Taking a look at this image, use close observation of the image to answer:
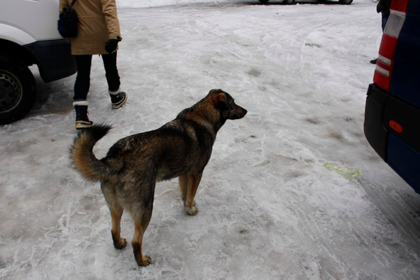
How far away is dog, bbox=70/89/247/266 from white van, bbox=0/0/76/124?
2434 millimetres

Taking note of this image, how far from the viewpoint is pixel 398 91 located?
2.52m

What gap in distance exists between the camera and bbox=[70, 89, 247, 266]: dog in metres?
2.28

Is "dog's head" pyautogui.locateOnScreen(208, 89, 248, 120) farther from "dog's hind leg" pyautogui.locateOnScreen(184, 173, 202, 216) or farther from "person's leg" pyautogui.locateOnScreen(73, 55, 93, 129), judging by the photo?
"person's leg" pyautogui.locateOnScreen(73, 55, 93, 129)

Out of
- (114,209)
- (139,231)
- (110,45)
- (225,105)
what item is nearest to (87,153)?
(114,209)

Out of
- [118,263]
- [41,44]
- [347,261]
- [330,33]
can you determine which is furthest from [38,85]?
[330,33]

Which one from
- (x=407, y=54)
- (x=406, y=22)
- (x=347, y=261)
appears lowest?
(x=347, y=261)

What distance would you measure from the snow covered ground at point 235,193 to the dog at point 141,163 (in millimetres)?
316

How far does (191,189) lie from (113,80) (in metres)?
2.55

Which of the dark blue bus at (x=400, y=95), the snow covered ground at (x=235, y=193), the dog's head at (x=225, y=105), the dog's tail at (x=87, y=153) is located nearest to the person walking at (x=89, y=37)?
the snow covered ground at (x=235, y=193)

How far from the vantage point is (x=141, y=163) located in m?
2.43

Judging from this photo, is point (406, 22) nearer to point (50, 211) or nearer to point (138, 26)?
point (50, 211)

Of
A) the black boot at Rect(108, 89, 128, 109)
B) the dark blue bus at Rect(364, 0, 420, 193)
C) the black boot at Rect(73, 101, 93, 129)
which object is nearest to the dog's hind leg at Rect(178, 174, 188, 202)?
the dark blue bus at Rect(364, 0, 420, 193)

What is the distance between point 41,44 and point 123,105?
1.40 metres

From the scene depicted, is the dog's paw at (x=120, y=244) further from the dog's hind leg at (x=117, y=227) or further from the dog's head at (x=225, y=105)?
the dog's head at (x=225, y=105)
